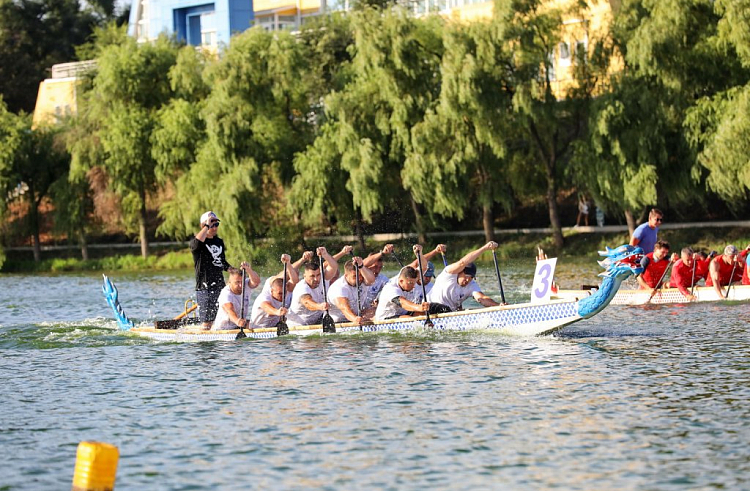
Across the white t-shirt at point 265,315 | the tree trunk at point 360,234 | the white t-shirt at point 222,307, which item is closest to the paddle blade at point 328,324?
the white t-shirt at point 265,315

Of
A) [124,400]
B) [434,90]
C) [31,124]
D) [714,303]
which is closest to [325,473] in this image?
[124,400]

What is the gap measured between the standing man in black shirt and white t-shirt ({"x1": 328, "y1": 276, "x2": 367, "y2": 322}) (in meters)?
1.42

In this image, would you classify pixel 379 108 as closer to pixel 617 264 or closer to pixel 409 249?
pixel 409 249

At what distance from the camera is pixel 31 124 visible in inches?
2190

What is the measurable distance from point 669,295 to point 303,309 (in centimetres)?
913

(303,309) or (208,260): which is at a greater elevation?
(208,260)

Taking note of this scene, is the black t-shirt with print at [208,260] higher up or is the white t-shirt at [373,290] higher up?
the black t-shirt with print at [208,260]

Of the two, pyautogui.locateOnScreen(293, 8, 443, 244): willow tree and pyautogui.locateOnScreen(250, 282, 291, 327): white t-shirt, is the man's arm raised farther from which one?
pyautogui.locateOnScreen(293, 8, 443, 244): willow tree

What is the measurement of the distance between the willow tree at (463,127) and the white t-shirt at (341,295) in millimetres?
21907

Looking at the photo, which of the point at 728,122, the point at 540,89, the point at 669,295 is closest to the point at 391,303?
the point at 669,295

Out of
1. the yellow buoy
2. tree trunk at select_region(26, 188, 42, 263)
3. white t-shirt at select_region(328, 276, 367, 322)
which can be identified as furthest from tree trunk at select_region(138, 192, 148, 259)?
the yellow buoy

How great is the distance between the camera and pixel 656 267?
1016 inches

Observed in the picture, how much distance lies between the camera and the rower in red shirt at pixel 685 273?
2553 cm

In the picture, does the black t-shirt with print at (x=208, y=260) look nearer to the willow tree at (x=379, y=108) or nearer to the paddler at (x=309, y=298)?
the paddler at (x=309, y=298)
